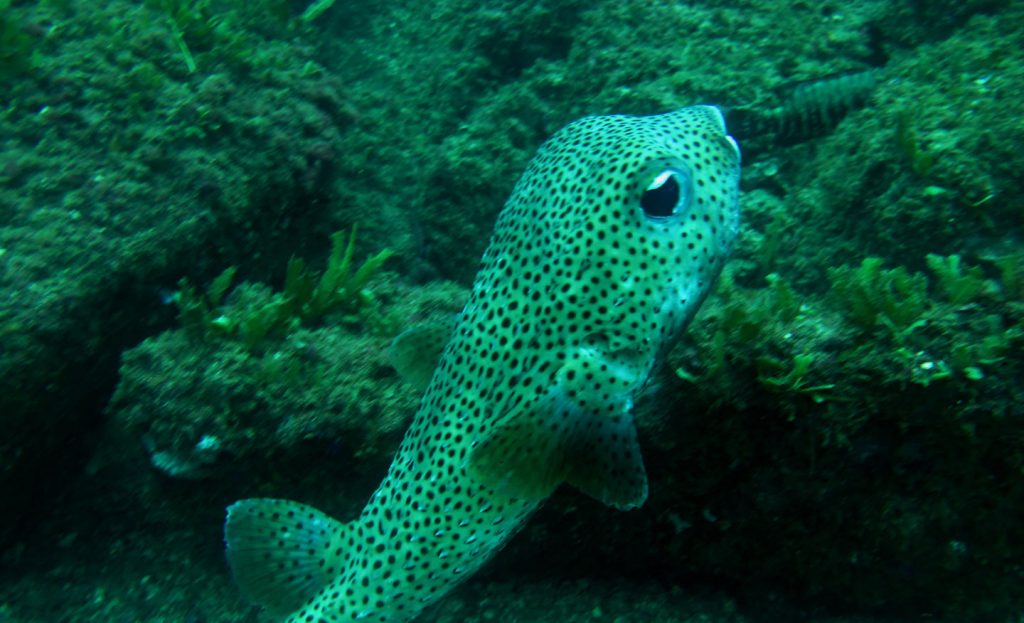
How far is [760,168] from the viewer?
4949 mm

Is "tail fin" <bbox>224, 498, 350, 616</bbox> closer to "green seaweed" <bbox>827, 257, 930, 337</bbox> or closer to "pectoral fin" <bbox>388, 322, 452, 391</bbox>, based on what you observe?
"pectoral fin" <bbox>388, 322, 452, 391</bbox>

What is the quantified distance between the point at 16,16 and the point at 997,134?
24.3ft

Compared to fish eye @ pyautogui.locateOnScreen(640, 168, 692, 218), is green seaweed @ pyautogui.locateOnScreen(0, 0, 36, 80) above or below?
above

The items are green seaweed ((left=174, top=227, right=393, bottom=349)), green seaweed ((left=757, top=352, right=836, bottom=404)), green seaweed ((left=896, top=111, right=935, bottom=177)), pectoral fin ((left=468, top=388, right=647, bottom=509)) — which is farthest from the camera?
green seaweed ((left=174, top=227, right=393, bottom=349))

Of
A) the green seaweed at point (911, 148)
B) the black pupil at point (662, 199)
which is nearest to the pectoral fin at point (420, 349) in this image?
the black pupil at point (662, 199)

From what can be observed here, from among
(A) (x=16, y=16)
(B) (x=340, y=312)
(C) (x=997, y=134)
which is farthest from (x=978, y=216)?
(A) (x=16, y=16)

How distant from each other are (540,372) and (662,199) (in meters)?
0.87

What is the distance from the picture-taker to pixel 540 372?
2.53 meters

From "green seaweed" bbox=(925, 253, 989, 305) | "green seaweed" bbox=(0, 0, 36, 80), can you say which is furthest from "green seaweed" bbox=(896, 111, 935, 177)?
"green seaweed" bbox=(0, 0, 36, 80)

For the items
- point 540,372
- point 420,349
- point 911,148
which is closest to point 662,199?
point 540,372

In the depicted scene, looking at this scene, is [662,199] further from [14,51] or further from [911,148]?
[14,51]

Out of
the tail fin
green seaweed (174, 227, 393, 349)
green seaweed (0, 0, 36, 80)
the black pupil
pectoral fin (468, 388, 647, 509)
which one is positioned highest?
green seaweed (0, 0, 36, 80)

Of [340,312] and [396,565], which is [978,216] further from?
[340,312]

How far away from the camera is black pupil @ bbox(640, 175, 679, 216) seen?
258cm
